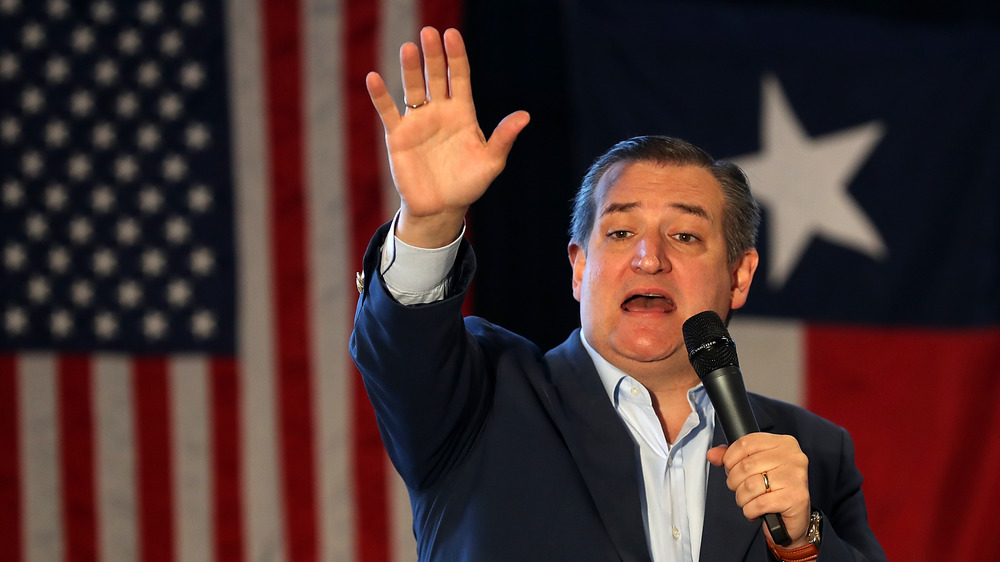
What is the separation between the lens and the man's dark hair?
161 cm

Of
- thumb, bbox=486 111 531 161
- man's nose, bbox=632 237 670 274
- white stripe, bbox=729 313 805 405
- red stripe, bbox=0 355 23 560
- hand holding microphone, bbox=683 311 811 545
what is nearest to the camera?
hand holding microphone, bbox=683 311 811 545

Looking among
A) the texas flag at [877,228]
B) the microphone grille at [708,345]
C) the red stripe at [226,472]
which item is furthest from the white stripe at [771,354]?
the microphone grille at [708,345]

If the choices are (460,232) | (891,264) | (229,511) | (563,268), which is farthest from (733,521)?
(891,264)

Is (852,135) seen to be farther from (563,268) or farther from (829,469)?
(829,469)

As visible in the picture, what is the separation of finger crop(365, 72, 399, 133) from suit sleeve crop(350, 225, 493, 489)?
136 mm

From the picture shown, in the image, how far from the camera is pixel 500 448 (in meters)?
1.37

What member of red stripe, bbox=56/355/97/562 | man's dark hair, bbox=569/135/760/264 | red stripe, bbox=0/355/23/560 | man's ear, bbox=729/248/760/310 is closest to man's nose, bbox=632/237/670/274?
man's dark hair, bbox=569/135/760/264

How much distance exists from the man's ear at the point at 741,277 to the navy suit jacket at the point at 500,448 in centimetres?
29

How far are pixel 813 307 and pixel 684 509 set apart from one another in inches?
85.4

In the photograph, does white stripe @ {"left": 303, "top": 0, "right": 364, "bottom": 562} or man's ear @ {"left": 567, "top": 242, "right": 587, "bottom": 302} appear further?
white stripe @ {"left": 303, "top": 0, "right": 364, "bottom": 562}

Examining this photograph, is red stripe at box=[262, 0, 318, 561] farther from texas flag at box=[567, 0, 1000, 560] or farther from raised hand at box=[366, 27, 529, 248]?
raised hand at box=[366, 27, 529, 248]

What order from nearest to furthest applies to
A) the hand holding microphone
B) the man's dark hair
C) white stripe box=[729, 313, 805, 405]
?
1. the hand holding microphone
2. the man's dark hair
3. white stripe box=[729, 313, 805, 405]

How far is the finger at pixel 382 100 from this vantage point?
1223 millimetres

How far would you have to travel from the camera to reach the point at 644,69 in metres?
3.32
